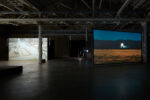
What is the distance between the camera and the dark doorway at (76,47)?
1463 centimetres

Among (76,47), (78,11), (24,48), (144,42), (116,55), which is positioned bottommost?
(116,55)

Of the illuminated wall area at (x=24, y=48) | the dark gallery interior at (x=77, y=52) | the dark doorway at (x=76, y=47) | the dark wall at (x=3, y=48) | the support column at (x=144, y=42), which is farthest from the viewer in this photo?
the dark doorway at (x=76, y=47)

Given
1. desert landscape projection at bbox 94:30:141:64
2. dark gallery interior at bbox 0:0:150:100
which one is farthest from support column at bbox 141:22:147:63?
desert landscape projection at bbox 94:30:141:64

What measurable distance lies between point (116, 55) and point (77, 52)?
7850 millimetres

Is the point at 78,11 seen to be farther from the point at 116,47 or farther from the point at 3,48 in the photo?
the point at 3,48

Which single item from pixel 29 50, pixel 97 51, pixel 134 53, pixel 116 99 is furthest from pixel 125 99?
pixel 29 50

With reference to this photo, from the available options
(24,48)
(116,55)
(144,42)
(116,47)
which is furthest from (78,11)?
(24,48)

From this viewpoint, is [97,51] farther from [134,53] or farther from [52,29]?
[52,29]

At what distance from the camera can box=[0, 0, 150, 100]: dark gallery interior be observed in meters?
2.75

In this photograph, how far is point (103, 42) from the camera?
7.27m

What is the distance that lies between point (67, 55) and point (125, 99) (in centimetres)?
1245

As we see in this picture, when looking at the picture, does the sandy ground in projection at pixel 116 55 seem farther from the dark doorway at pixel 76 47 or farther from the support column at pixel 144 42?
the dark doorway at pixel 76 47

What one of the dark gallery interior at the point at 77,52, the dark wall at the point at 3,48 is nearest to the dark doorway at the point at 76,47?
the dark gallery interior at the point at 77,52

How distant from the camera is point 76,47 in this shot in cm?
1470
